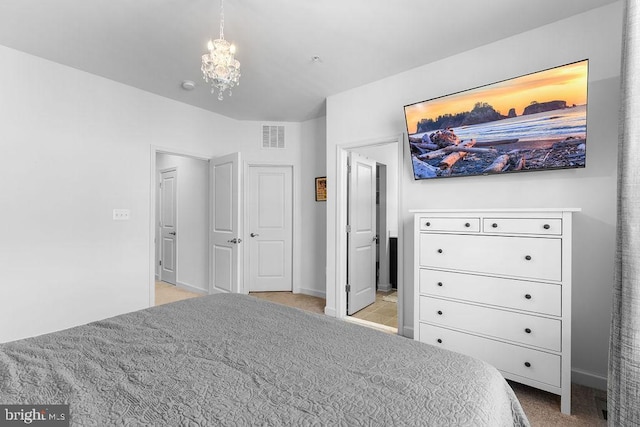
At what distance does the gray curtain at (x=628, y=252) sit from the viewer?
1239mm

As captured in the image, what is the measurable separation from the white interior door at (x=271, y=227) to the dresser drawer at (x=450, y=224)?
8.76 feet

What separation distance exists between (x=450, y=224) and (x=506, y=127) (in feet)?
2.86

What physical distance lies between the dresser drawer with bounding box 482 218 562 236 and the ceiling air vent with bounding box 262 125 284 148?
335 cm

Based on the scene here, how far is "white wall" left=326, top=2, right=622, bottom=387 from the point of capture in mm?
2055

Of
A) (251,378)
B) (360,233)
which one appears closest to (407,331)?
(360,233)

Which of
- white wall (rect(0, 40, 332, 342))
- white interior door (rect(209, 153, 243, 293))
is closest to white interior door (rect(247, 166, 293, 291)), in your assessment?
white interior door (rect(209, 153, 243, 293))

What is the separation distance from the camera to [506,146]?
2305 mm

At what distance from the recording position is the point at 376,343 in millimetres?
1225

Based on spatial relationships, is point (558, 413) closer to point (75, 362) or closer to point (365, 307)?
point (365, 307)

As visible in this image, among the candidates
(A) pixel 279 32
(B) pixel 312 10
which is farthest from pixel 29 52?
(B) pixel 312 10

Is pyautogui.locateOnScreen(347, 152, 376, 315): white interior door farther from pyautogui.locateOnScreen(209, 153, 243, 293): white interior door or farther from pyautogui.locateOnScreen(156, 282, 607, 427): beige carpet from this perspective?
pyautogui.locateOnScreen(156, 282, 607, 427): beige carpet

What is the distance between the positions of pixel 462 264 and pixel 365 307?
78.6 inches

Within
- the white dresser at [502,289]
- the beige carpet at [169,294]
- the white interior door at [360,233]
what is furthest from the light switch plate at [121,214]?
the white dresser at [502,289]

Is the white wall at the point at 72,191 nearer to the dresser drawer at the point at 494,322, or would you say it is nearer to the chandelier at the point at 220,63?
the chandelier at the point at 220,63
